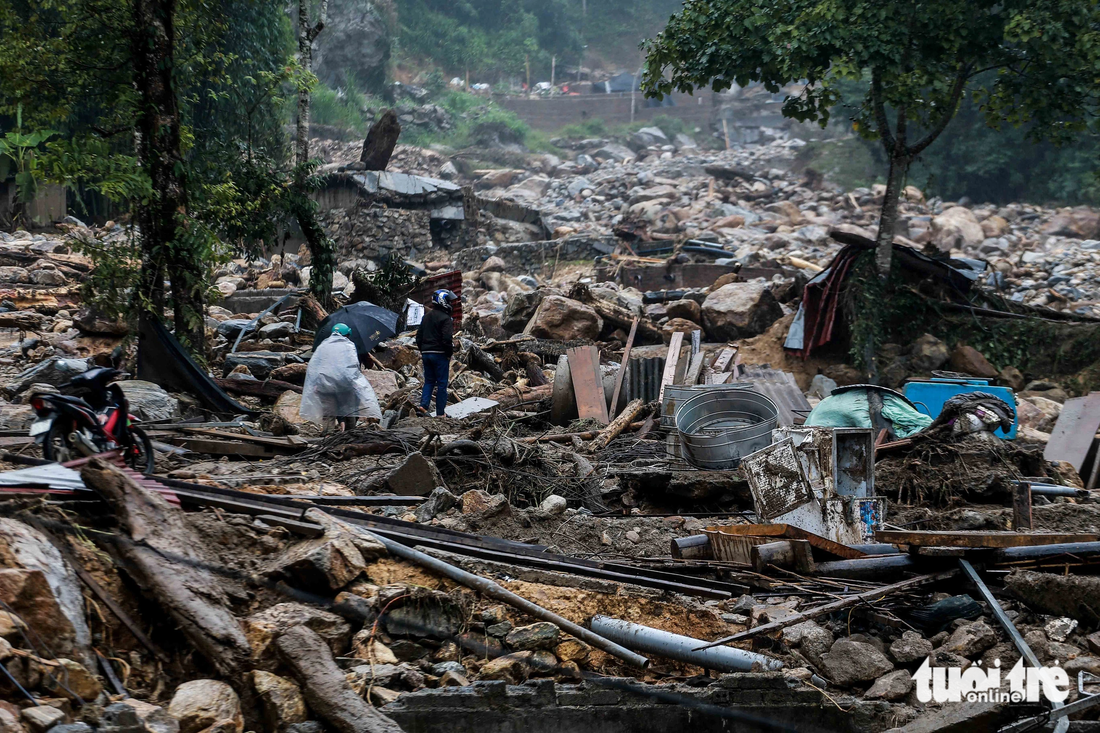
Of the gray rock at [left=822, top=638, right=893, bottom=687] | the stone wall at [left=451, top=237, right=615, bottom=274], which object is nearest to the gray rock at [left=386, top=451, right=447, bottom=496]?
the gray rock at [left=822, top=638, right=893, bottom=687]

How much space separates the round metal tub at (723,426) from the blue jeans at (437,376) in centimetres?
273

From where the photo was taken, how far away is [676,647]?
3.62m

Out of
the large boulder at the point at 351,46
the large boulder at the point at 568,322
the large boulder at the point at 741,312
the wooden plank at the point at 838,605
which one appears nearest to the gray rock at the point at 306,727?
the wooden plank at the point at 838,605

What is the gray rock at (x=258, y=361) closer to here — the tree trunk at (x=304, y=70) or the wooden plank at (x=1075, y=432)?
the tree trunk at (x=304, y=70)

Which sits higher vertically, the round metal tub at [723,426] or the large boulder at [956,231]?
the large boulder at [956,231]

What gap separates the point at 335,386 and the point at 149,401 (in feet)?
5.31

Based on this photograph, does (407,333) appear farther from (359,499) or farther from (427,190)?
(427,190)

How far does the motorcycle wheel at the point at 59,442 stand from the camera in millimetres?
4203

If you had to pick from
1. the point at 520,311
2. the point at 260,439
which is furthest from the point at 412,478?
the point at 520,311

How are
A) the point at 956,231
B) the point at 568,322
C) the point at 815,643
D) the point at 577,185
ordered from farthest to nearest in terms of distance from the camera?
the point at 577,185 → the point at 956,231 → the point at 568,322 → the point at 815,643

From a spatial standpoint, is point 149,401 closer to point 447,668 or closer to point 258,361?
point 258,361

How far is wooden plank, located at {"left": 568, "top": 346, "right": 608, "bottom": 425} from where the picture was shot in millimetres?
8914

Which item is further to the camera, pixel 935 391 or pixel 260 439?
pixel 935 391

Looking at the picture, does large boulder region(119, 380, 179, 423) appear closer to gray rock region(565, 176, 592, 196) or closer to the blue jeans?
the blue jeans
